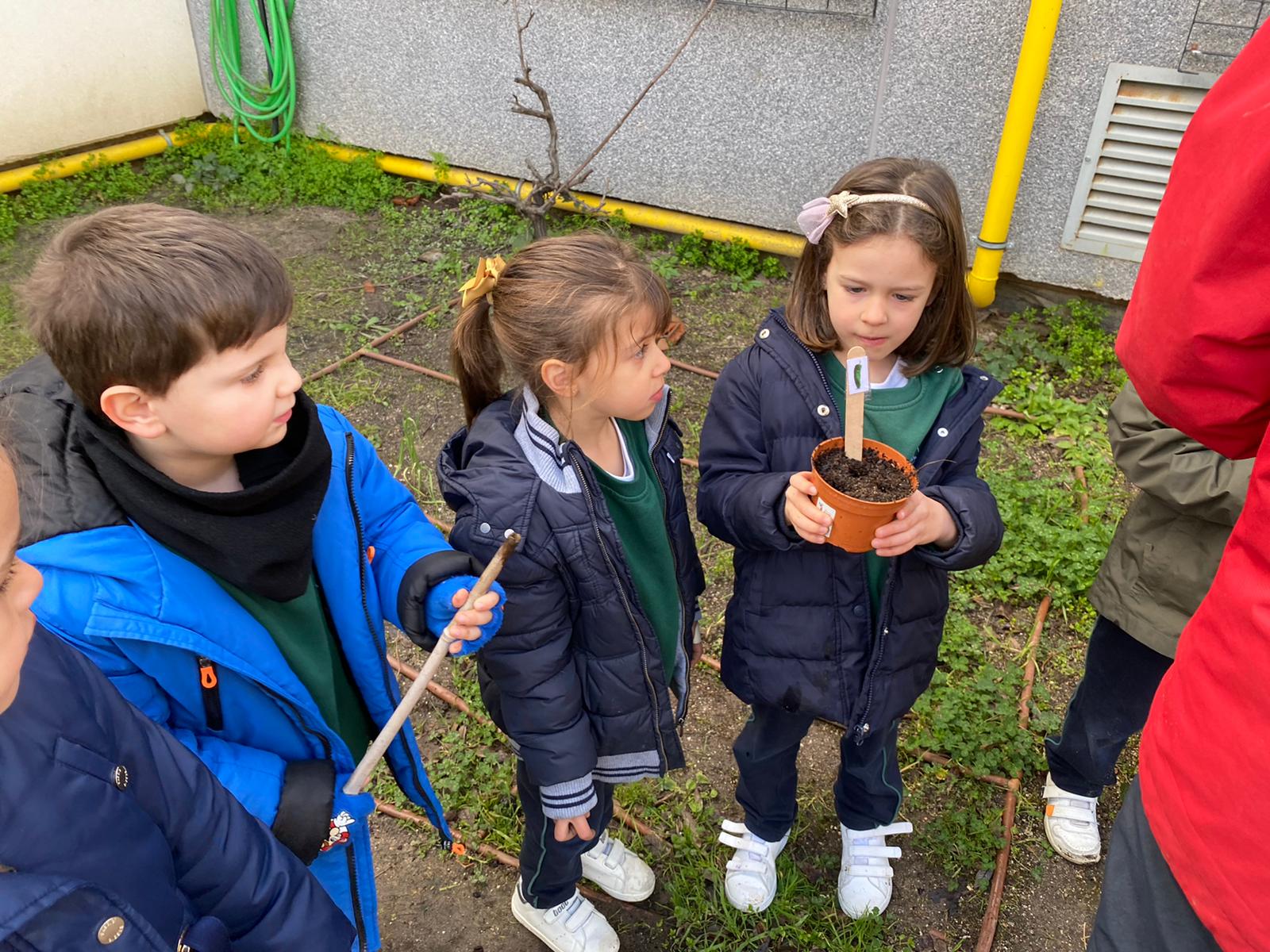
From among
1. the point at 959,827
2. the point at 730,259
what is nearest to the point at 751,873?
the point at 959,827

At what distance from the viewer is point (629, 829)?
2.47 meters

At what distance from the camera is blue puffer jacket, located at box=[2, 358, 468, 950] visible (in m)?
1.27

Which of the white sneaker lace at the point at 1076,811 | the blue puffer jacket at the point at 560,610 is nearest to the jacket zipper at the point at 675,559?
the blue puffer jacket at the point at 560,610

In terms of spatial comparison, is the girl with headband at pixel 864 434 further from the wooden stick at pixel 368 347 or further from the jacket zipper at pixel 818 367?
the wooden stick at pixel 368 347

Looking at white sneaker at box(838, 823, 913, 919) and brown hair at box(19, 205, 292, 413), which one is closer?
brown hair at box(19, 205, 292, 413)

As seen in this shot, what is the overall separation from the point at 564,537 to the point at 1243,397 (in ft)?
3.40

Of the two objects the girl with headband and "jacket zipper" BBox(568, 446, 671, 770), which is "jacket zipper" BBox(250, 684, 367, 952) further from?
the girl with headband

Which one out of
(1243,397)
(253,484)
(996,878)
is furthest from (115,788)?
(996,878)

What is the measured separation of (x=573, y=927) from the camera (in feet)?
7.08

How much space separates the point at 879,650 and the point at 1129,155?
3.13 m

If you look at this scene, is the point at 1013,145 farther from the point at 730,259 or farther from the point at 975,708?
the point at 975,708

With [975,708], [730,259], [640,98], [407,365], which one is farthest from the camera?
[730,259]

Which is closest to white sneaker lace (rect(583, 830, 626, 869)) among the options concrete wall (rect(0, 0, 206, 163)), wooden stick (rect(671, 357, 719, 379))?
wooden stick (rect(671, 357, 719, 379))

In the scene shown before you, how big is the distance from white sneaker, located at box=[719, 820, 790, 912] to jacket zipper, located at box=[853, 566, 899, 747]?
1.64 feet
